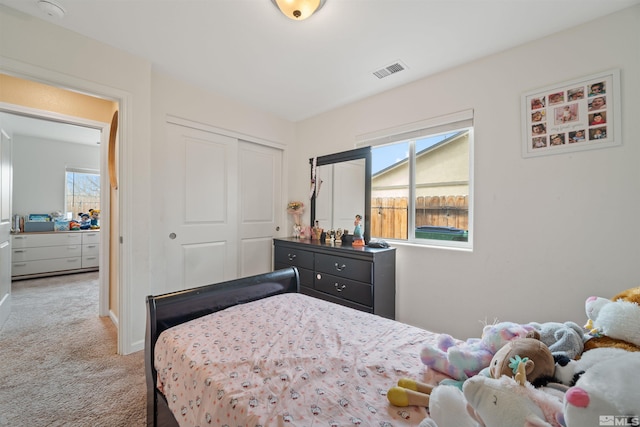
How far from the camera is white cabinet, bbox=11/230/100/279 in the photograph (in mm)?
4324

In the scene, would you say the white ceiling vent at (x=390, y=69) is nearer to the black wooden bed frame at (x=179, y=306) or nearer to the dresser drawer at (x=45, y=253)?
the black wooden bed frame at (x=179, y=306)

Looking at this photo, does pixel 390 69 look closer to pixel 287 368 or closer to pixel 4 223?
pixel 287 368

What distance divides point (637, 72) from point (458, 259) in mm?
1626

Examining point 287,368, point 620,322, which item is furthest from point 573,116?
point 287,368

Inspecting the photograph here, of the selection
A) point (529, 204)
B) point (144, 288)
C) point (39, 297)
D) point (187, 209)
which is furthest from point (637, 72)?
point (39, 297)

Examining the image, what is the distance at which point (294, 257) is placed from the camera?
2.98 m

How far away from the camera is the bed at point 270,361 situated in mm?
771

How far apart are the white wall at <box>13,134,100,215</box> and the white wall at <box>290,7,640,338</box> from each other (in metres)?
6.49

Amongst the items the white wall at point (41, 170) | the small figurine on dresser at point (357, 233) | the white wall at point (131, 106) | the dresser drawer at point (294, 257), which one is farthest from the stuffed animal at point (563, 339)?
the white wall at point (41, 170)

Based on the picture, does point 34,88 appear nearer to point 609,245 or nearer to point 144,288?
point 144,288

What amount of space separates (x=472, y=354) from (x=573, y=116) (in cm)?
191

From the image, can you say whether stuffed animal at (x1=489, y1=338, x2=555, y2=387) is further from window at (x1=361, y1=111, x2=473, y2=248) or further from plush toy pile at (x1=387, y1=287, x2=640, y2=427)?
window at (x1=361, y1=111, x2=473, y2=248)

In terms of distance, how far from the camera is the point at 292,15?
5.25ft

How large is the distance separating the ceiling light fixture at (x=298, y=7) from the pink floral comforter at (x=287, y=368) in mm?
1803
